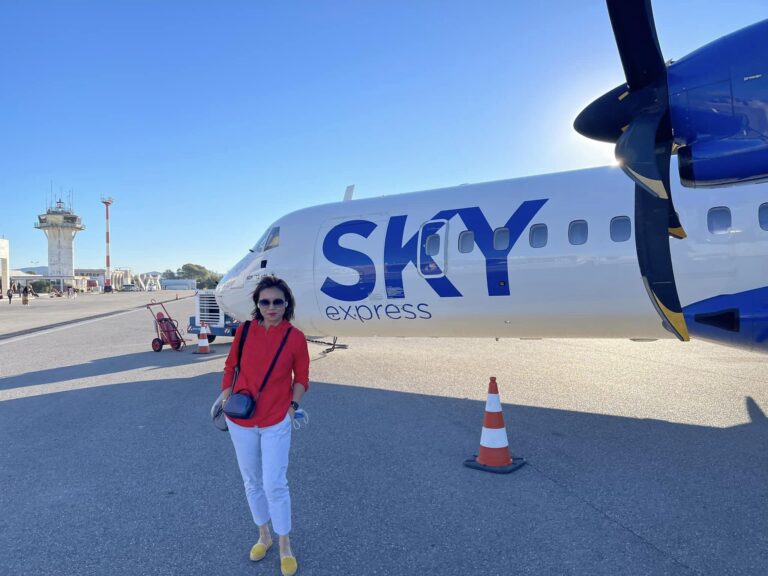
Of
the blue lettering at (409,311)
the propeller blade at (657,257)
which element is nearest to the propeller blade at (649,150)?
the propeller blade at (657,257)

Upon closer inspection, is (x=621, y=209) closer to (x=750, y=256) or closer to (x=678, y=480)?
(x=750, y=256)

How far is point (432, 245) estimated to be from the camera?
324 inches

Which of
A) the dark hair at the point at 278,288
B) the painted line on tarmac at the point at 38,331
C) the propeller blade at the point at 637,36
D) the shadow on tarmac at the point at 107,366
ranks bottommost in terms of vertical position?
the shadow on tarmac at the point at 107,366

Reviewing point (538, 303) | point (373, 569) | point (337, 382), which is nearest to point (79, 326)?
point (337, 382)

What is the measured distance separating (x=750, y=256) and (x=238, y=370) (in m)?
6.11

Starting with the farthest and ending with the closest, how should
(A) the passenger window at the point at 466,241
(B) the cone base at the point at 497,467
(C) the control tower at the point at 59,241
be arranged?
(C) the control tower at the point at 59,241, (A) the passenger window at the point at 466,241, (B) the cone base at the point at 497,467

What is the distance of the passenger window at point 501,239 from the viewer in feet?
25.1

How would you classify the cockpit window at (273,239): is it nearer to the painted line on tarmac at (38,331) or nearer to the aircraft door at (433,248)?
the aircraft door at (433,248)

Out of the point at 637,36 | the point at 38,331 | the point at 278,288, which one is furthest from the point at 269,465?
the point at 38,331

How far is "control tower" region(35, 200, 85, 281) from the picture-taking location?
97.2 meters

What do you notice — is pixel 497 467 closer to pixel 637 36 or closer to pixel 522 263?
pixel 522 263

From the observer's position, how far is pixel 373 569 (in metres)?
3.37

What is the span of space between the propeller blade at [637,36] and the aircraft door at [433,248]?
13.0ft

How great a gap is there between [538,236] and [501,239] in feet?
1.79
